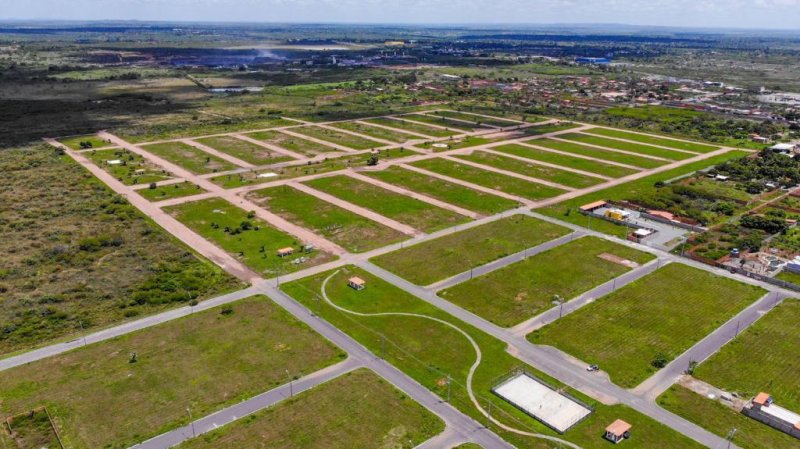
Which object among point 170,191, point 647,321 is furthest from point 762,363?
point 170,191

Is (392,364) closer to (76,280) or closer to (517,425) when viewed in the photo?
(517,425)

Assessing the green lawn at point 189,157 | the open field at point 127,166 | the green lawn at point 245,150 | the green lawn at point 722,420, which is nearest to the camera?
the green lawn at point 722,420

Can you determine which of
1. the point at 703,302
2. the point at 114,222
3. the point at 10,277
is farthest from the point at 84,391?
the point at 703,302

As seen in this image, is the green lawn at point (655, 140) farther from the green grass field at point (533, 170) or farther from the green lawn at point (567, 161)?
the green grass field at point (533, 170)

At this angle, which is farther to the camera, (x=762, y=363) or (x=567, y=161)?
(x=567, y=161)

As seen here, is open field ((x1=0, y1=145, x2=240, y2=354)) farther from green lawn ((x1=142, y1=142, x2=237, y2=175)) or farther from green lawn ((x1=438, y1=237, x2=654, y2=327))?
green lawn ((x1=438, y1=237, x2=654, y2=327))

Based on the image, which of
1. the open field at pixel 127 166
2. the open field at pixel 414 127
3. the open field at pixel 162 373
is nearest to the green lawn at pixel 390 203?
the open field at pixel 127 166

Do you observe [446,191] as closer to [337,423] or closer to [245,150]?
[245,150]

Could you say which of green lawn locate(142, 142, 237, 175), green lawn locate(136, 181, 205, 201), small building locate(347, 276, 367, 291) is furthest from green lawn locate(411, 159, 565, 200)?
green lawn locate(136, 181, 205, 201)
